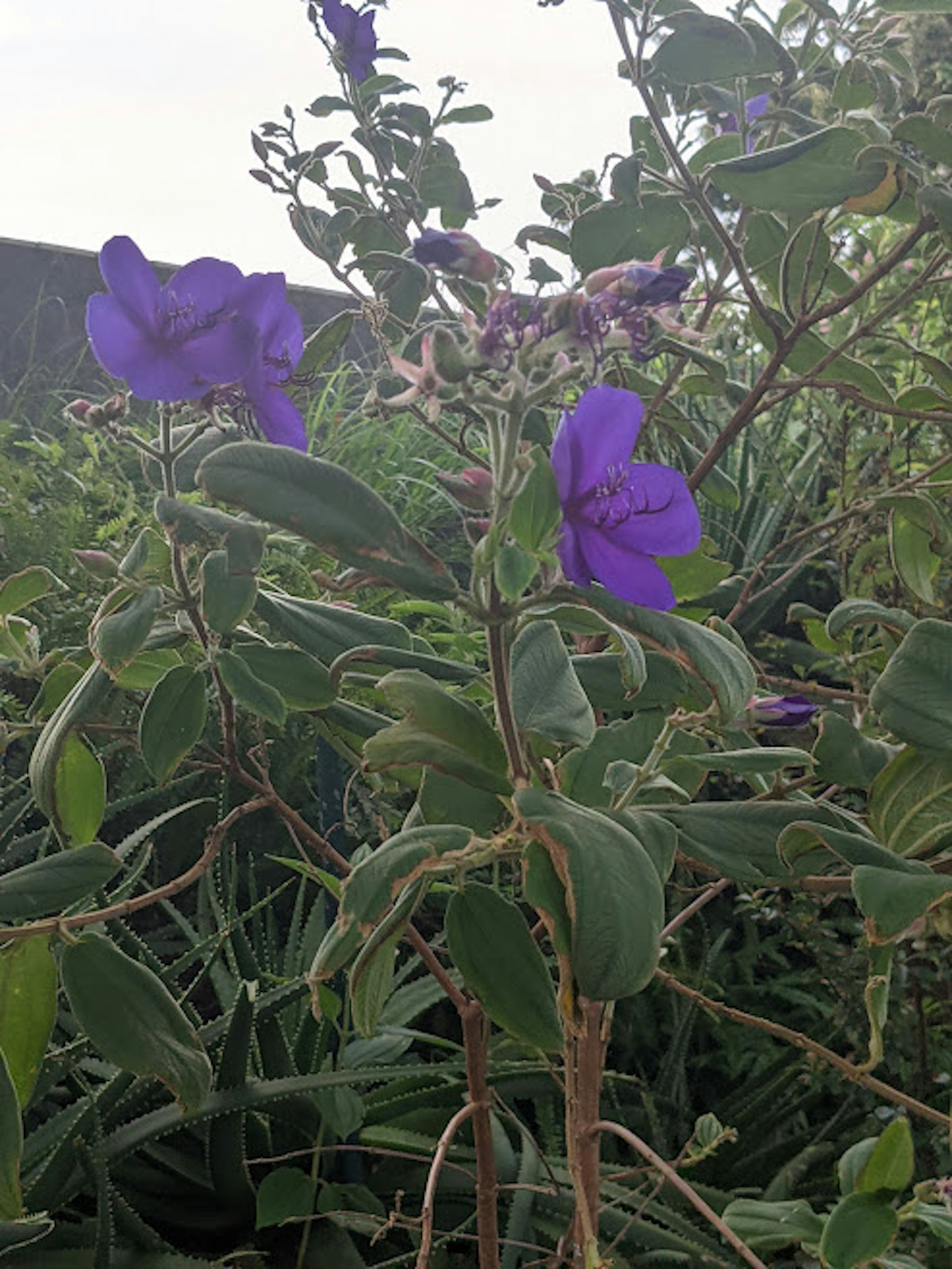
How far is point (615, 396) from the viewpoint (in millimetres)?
436

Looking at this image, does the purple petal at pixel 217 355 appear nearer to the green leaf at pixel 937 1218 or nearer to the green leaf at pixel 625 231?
the green leaf at pixel 625 231

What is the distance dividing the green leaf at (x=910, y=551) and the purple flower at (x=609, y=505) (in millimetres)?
344

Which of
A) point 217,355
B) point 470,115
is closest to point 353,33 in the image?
point 470,115

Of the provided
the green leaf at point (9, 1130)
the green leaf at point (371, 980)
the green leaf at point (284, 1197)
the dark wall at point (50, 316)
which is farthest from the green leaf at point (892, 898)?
the dark wall at point (50, 316)

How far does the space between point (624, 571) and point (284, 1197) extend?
697mm

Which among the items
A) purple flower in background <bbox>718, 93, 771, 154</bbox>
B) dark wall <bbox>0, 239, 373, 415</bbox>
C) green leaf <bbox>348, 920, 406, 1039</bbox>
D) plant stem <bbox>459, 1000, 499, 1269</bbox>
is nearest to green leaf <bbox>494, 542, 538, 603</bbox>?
green leaf <bbox>348, 920, 406, 1039</bbox>

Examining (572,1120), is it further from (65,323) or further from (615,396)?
(65,323)

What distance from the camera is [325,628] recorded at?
0.53m

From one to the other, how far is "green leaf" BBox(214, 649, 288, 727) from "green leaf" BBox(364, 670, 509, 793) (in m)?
0.13

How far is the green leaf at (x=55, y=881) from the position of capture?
541 millimetres

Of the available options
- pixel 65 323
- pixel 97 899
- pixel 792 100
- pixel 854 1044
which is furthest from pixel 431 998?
pixel 65 323

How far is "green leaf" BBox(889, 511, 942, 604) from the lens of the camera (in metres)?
0.75

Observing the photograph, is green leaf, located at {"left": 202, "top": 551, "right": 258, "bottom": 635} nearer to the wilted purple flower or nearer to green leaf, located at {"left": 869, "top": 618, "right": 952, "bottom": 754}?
the wilted purple flower

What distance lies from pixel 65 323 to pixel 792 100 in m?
2.69
